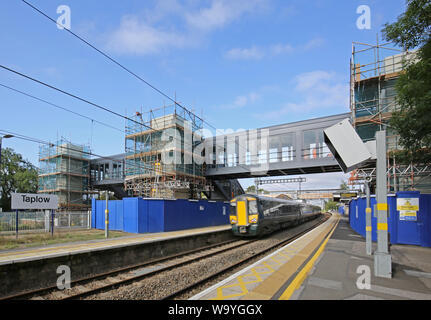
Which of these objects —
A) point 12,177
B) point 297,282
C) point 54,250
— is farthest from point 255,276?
point 12,177

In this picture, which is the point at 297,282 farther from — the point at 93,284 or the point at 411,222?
the point at 411,222

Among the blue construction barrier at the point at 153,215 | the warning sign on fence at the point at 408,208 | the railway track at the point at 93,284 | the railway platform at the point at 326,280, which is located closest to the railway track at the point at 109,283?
the railway track at the point at 93,284

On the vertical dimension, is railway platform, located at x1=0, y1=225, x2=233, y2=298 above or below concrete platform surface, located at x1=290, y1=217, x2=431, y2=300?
below

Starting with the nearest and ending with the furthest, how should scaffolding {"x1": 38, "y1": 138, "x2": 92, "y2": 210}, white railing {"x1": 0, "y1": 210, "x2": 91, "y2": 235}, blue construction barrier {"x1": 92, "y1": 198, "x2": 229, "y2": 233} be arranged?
blue construction barrier {"x1": 92, "y1": 198, "x2": 229, "y2": 233}
white railing {"x1": 0, "y1": 210, "x2": 91, "y2": 235}
scaffolding {"x1": 38, "y1": 138, "x2": 92, "y2": 210}

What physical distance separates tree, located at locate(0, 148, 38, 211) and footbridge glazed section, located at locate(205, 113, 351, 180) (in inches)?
1394

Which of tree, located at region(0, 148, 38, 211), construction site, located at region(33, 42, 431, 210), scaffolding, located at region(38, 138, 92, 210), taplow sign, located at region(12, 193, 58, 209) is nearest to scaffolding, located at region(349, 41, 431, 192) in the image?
construction site, located at region(33, 42, 431, 210)

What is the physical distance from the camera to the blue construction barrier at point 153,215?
17016 millimetres

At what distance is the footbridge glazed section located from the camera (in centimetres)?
2319

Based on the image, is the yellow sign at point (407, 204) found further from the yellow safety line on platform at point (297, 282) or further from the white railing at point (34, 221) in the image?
the white railing at point (34, 221)

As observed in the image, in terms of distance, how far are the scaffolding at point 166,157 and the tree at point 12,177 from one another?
91.0 feet

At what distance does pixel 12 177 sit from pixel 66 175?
17.2 meters

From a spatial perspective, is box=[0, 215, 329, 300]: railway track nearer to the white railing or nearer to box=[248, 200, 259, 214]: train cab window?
box=[248, 200, 259, 214]: train cab window
